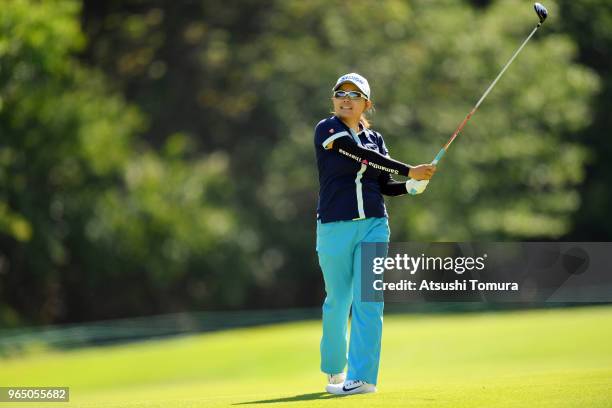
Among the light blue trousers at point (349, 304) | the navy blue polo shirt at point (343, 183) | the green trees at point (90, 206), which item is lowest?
the light blue trousers at point (349, 304)

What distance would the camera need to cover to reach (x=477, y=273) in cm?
890

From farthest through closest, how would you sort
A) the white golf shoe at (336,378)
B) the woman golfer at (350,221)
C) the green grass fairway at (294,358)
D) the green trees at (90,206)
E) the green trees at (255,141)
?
1. the green trees at (255,141)
2. the green trees at (90,206)
3. the green grass fairway at (294,358)
4. the white golf shoe at (336,378)
5. the woman golfer at (350,221)

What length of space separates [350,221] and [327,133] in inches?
24.4

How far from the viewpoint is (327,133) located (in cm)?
775

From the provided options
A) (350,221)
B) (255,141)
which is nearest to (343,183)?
(350,221)

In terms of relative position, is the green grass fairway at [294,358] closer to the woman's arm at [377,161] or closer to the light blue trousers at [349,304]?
the light blue trousers at [349,304]

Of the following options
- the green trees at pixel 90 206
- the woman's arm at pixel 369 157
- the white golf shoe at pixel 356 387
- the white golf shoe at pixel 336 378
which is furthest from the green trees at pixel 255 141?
the white golf shoe at pixel 356 387

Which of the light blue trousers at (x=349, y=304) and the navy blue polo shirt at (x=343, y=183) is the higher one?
the navy blue polo shirt at (x=343, y=183)

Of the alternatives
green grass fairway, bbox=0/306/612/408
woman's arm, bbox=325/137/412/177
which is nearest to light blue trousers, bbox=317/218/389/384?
woman's arm, bbox=325/137/412/177

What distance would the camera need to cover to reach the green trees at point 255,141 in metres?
26.6

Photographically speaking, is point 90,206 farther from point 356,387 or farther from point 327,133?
point 356,387

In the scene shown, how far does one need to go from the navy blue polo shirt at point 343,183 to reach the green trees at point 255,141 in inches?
Result: 723

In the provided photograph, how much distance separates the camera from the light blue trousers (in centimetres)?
765

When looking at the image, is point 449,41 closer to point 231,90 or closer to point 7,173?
point 231,90
